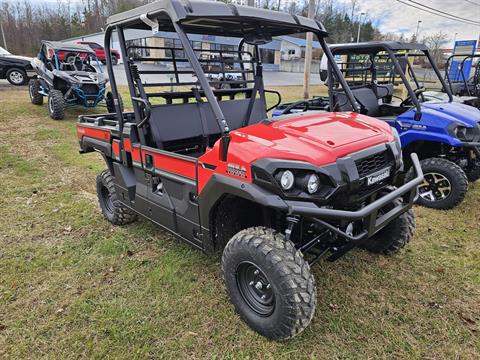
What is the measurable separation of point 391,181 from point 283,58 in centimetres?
4896

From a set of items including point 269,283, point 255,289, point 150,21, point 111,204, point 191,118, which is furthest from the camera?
point 111,204

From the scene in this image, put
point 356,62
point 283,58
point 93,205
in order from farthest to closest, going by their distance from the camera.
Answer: point 283,58 < point 356,62 < point 93,205

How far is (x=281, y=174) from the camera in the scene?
204 centimetres

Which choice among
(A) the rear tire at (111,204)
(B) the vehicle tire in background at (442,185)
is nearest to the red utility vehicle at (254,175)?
(A) the rear tire at (111,204)

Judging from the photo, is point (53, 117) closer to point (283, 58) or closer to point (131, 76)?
point (131, 76)

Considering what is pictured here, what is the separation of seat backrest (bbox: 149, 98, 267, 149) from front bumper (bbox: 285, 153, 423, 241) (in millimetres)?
1599

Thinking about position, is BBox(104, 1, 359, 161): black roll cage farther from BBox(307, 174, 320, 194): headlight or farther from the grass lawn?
the grass lawn

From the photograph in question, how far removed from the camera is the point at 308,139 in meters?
→ 2.24

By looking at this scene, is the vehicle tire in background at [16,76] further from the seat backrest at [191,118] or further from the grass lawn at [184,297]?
the seat backrest at [191,118]

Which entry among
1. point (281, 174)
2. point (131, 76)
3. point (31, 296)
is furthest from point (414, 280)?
point (31, 296)

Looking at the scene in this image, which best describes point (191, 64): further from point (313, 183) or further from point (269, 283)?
point (269, 283)

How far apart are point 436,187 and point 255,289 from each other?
10.4ft

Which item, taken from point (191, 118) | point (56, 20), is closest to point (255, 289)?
point (191, 118)

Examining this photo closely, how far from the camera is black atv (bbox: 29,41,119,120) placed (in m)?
9.30
